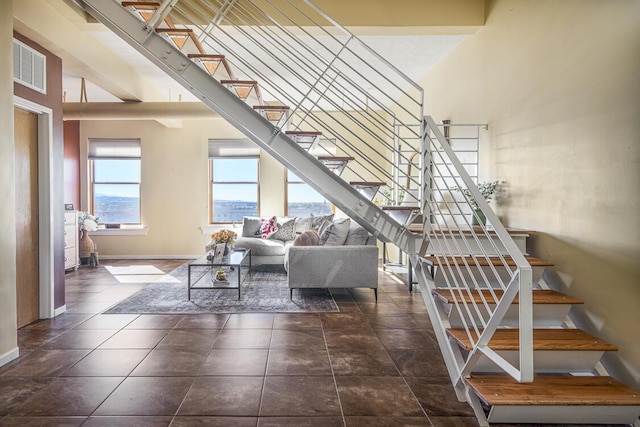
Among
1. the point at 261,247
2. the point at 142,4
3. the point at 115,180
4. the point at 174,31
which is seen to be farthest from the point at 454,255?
the point at 115,180

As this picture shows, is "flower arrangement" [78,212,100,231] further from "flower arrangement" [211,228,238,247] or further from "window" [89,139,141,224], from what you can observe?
"flower arrangement" [211,228,238,247]

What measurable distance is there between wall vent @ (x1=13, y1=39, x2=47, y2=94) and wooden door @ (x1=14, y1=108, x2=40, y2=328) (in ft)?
0.87

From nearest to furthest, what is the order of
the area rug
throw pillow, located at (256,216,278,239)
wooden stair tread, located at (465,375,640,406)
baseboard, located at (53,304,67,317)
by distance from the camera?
1. wooden stair tread, located at (465,375,640,406)
2. baseboard, located at (53,304,67,317)
3. the area rug
4. throw pillow, located at (256,216,278,239)

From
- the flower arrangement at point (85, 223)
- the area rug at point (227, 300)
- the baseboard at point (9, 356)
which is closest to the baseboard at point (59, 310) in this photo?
the area rug at point (227, 300)

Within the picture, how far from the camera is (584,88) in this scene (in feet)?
8.73

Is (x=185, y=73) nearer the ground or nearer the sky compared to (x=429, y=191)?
nearer the sky

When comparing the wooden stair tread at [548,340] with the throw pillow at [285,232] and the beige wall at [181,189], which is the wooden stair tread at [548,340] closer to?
the throw pillow at [285,232]

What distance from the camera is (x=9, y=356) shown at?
2.85m

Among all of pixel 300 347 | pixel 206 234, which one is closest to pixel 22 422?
pixel 300 347

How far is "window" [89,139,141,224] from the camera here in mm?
7871

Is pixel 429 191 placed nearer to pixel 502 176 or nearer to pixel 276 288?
pixel 502 176

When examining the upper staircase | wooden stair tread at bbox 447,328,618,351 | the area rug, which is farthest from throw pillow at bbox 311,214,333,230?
wooden stair tread at bbox 447,328,618,351

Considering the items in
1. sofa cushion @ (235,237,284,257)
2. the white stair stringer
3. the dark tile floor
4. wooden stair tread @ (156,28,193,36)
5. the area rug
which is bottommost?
the dark tile floor

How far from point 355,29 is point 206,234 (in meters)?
5.25
